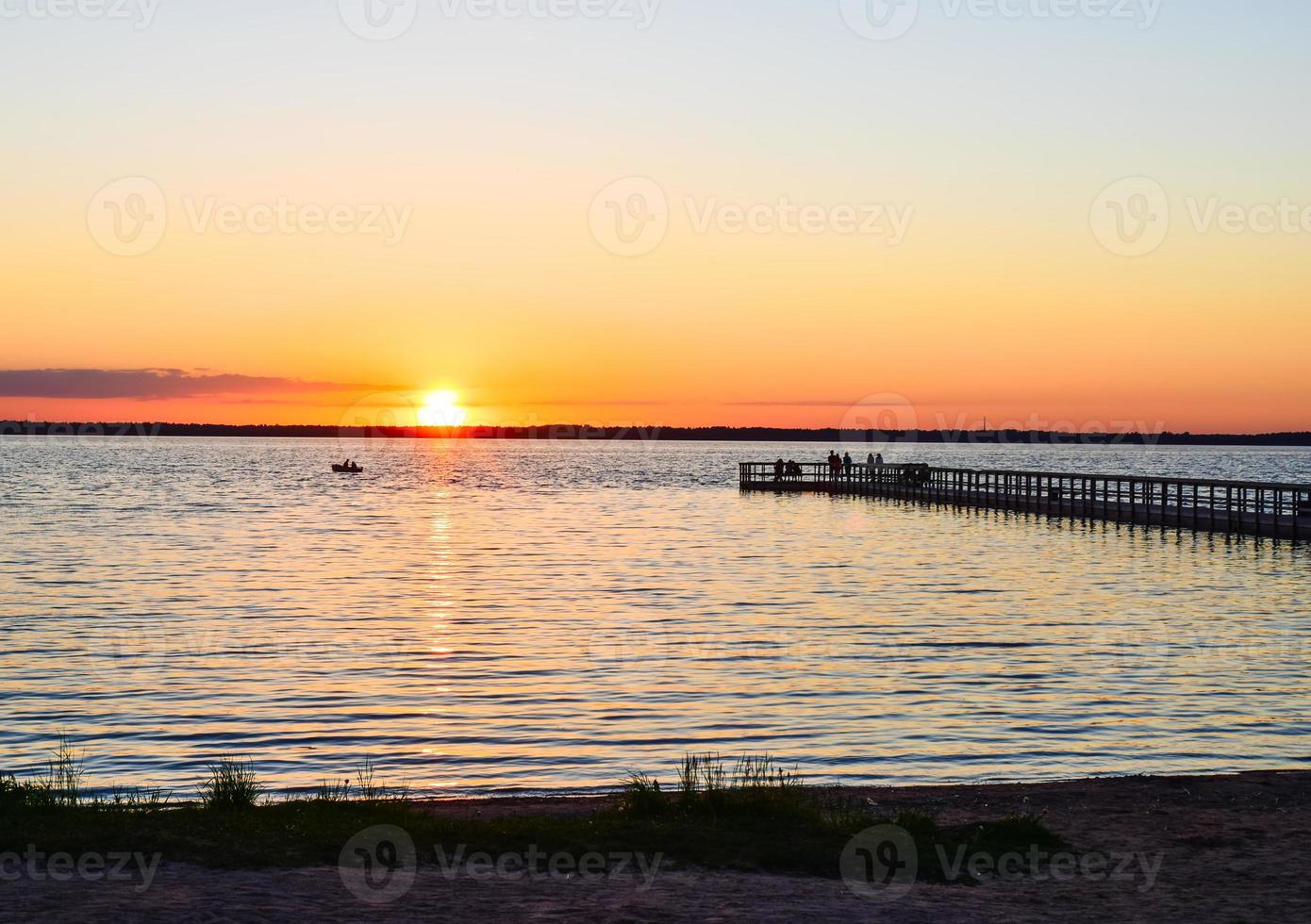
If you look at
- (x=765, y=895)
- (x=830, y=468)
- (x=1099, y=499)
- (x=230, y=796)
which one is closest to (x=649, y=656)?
(x=230, y=796)

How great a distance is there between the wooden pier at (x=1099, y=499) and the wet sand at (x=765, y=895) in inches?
1648

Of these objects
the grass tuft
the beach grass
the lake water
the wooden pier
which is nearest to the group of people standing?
the wooden pier

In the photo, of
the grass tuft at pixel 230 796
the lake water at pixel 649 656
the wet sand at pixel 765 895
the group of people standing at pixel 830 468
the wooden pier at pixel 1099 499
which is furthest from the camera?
the group of people standing at pixel 830 468

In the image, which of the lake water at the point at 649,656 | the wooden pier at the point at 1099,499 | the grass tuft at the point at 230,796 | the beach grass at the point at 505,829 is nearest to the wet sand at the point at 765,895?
the beach grass at the point at 505,829

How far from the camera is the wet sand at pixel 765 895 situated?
8320mm

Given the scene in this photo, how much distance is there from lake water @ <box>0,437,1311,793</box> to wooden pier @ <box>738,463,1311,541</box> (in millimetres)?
1853

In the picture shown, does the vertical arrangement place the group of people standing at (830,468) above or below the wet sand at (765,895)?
below

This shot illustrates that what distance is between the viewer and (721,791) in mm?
11281

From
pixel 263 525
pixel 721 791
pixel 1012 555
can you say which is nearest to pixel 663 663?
pixel 721 791

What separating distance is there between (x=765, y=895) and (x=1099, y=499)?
70469 mm

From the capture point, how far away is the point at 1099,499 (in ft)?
247

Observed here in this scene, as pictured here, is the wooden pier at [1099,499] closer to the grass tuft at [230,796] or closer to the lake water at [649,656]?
the lake water at [649,656]

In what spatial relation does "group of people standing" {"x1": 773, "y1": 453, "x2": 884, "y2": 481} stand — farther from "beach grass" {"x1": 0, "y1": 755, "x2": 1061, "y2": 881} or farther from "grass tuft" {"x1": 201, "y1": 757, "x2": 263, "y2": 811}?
"grass tuft" {"x1": 201, "y1": 757, "x2": 263, "y2": 811}

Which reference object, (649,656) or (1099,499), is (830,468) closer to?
(1099,499)
